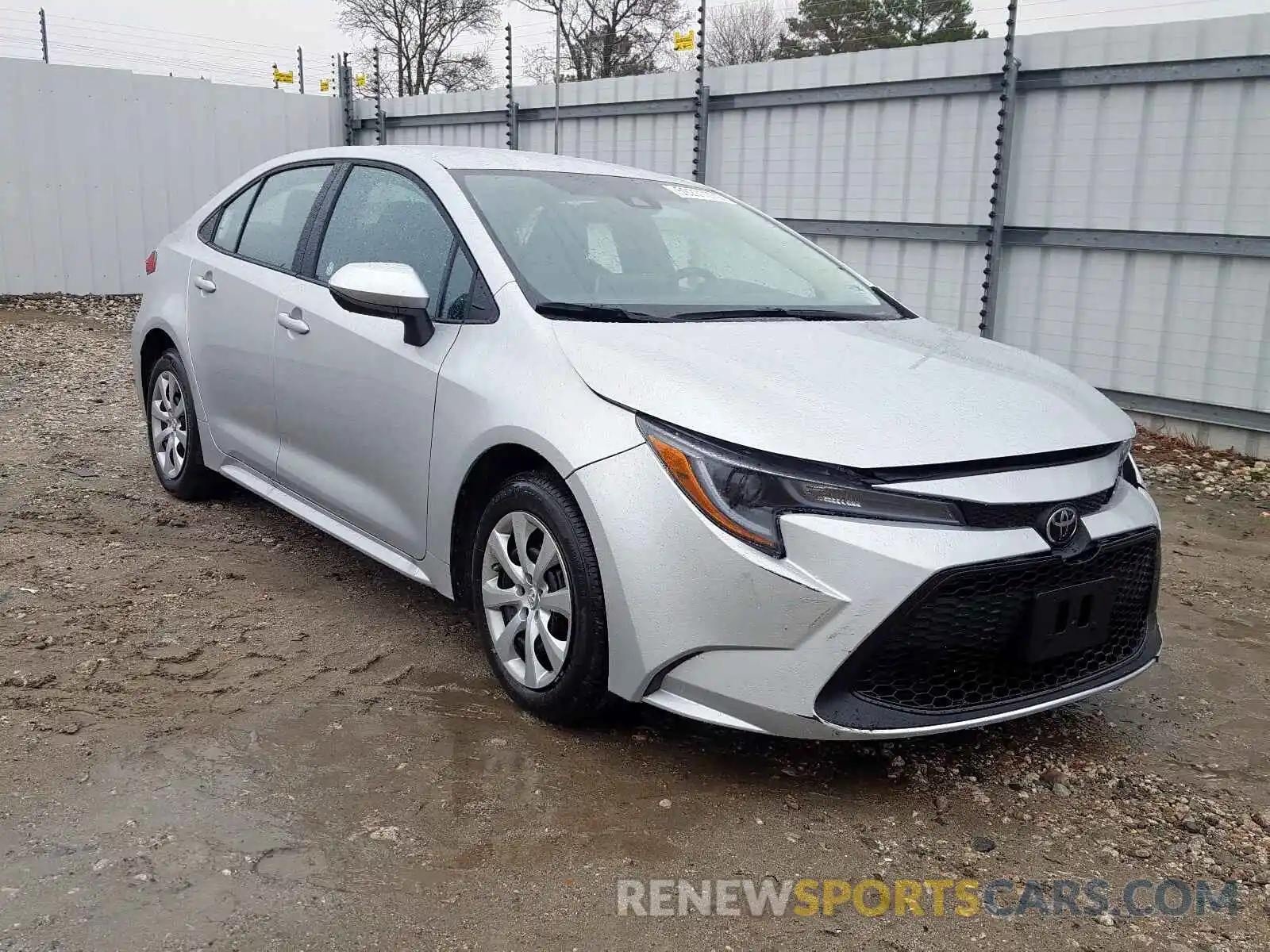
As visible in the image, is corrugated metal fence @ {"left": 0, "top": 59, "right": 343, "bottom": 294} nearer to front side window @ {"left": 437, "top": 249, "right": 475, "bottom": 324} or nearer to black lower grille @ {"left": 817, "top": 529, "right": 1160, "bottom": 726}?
front side window @ {"left": 437, "top": 249, "right": 475, "bottom": 324}

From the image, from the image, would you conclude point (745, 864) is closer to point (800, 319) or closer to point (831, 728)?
point (831, 728)

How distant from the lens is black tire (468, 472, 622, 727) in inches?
111

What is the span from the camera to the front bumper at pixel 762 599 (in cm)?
253

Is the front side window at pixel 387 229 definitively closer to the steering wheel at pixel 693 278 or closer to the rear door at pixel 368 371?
the rear door at pixel 368 371

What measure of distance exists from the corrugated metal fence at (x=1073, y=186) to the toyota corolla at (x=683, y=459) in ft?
12.5

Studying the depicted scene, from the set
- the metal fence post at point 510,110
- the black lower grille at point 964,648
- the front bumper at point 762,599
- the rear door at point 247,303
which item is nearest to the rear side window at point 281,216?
the rear door at point 247,303

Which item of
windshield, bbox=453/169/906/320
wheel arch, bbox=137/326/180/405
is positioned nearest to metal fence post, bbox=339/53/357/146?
wheel arch, bbox=137/326/180/405

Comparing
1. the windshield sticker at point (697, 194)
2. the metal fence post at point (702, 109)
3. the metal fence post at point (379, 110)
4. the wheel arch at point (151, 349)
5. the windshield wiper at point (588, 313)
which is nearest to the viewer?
the windshield wiper at point (588, 313)

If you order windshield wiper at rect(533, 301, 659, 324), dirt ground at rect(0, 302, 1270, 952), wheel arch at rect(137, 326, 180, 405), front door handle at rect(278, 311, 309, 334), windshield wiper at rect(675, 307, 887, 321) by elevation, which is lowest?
dirt ground at rect(0, 302, 1270, 952)

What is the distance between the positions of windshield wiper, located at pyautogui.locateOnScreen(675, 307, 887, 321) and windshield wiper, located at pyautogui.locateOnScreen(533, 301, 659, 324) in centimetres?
14

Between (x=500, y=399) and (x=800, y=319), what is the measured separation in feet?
3.32

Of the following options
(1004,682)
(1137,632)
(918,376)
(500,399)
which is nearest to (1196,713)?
(1137,632)

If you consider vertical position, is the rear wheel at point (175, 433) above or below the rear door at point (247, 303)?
below

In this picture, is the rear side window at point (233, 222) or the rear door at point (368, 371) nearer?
the rear door at point (368, 371)
